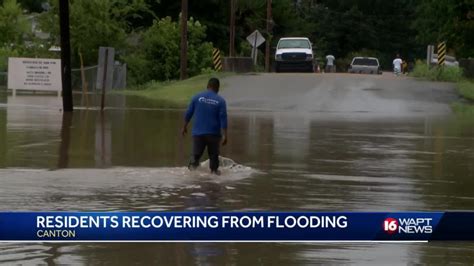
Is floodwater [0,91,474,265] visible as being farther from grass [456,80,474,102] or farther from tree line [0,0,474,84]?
tree line [0,0,474,84]

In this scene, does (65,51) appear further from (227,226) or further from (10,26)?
(10,26)

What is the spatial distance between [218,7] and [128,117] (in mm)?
41659

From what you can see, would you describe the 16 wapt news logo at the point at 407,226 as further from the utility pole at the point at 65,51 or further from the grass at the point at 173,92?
the grass at the point at 173,92

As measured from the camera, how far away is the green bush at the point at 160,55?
4781 centimetres

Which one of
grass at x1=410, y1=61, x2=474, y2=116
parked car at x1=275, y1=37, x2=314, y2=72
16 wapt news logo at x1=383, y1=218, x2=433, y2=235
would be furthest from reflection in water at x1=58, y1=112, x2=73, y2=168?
parked car at x1=275, y1=37, x2=314, y2=72

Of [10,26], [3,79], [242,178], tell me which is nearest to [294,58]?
[3,79]

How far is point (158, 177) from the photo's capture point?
44.3 ft

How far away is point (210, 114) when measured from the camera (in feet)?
43.7

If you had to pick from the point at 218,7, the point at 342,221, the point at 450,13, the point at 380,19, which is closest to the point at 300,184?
the point at 342,221

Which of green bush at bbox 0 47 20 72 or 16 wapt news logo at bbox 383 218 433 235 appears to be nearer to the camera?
16 wapt news logo at bbox 383 218 433 235

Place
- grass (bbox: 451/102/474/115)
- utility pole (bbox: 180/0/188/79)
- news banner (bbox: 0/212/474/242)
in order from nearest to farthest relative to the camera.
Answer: news banner (bbox: 0/212/474/242)
grass (bbox: 451/102/474/115)
utility pole (bbox: 180/0/188/79)

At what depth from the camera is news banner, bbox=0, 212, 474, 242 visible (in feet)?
23.1

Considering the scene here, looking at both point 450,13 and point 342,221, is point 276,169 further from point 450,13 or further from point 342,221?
point 450,13

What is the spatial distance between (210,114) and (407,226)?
256 inches
